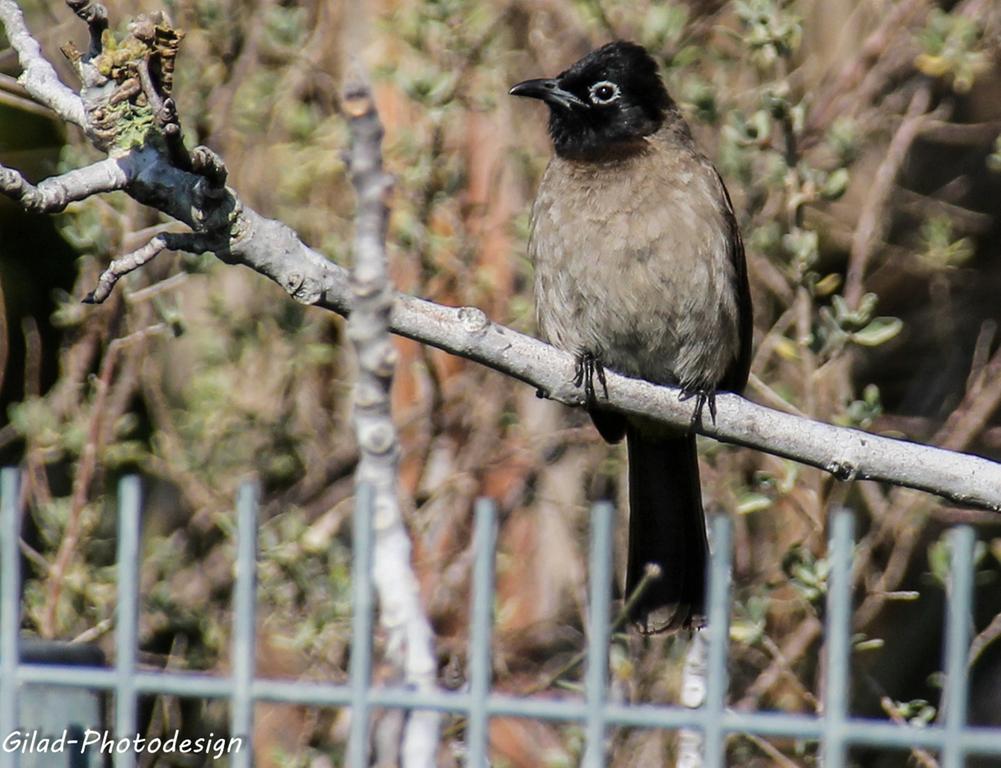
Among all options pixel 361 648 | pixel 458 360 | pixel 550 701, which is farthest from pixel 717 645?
pixel 458 360

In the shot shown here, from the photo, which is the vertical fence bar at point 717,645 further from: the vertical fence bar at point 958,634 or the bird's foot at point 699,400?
the bird's foot at point 699,400

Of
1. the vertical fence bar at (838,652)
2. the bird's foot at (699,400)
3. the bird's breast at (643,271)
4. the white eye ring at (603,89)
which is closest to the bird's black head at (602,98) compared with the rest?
the white eye ring at (603,89)

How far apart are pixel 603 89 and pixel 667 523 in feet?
4.07

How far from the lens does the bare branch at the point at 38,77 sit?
2771 millimetres

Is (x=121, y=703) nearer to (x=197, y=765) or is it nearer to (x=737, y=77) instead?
(x=197, y=765)

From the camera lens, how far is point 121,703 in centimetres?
228

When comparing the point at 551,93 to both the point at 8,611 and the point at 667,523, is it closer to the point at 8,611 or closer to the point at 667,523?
the point at 667,523

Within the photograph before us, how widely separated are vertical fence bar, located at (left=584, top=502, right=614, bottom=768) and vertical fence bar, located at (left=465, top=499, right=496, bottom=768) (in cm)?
15

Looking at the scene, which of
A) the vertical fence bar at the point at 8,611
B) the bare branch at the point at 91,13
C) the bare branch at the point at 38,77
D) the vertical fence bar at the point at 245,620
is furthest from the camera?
the bare branch at the point at 38,77

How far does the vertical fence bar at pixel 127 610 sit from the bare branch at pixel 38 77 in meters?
0.82

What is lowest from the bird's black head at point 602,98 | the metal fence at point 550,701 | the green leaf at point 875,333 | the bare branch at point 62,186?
the metal fence at point 550,701

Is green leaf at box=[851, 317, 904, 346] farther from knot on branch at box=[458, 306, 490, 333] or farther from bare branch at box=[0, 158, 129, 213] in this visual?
bare branch at box=[0, 158, 129, 213]

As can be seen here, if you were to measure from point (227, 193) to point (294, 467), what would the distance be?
2.15m

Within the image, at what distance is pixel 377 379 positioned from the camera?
6.24 ft
